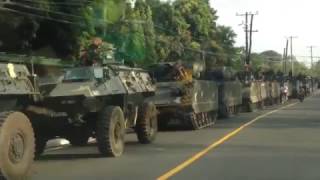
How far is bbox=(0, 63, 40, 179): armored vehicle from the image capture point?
36.2ft

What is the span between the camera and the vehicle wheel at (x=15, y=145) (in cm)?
1098

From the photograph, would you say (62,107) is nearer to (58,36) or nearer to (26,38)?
(26,38)

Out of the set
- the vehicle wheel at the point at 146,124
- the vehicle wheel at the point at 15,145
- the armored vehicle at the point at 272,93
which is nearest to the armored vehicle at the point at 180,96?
the vehicle wheel at the point at 146,124

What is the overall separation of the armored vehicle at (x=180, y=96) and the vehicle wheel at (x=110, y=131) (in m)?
8.12

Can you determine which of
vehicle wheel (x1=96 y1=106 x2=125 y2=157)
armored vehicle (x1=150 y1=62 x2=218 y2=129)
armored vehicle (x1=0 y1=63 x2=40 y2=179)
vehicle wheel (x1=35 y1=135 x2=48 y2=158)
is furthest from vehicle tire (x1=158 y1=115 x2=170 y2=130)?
armored vehicle (x1=0 y1=63 x2=40 y2=179)

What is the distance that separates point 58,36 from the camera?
107ft

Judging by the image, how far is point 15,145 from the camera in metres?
11.4

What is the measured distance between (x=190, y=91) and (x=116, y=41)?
23.6 m

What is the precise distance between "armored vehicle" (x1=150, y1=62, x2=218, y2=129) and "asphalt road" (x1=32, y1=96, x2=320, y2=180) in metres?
3.20

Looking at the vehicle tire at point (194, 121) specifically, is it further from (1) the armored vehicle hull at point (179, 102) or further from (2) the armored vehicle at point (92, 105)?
(2) the armored vehicle at point (92, 105)

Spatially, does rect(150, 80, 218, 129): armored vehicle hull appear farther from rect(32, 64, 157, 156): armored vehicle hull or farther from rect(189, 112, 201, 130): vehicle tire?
rect(32, 64, 157, 156): armored vehicle hull

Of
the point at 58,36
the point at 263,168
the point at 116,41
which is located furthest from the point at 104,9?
the point at 263,168

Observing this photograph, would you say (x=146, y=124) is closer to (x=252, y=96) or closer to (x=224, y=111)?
(x=224, y=111)

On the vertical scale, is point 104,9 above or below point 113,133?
above
